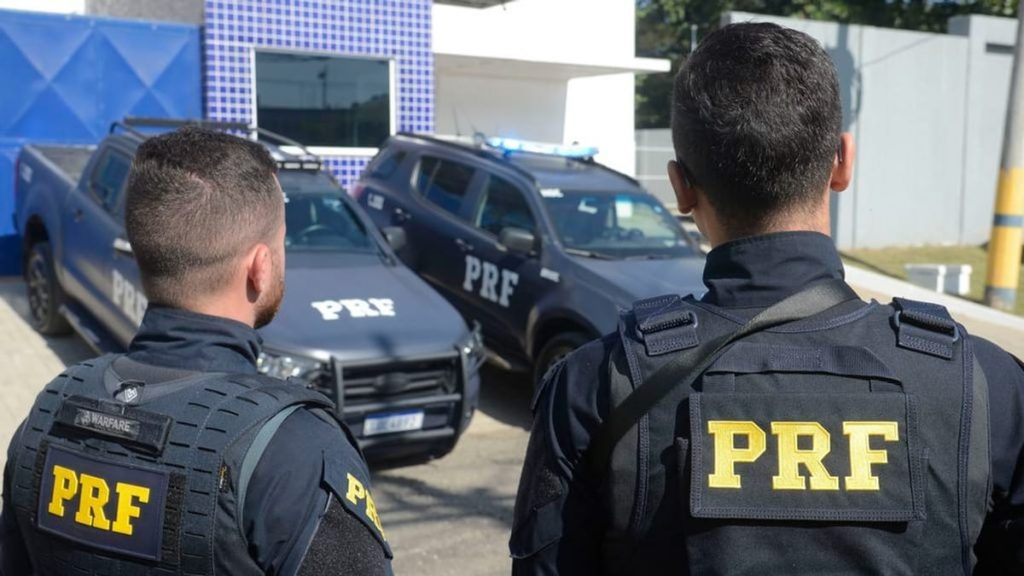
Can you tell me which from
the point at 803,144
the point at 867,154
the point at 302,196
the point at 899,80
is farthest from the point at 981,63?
the point at 803,144

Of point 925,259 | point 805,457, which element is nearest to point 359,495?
point 805,457

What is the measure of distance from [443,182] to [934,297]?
25.3 ft

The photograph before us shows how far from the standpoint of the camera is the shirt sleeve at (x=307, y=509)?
1.63 metres

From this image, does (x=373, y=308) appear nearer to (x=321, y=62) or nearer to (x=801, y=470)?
(x=801, y=470)

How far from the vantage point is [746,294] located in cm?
165

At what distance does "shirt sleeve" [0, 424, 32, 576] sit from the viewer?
6.26 ft

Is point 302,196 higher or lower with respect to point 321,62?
lower

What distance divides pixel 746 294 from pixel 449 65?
573 inches

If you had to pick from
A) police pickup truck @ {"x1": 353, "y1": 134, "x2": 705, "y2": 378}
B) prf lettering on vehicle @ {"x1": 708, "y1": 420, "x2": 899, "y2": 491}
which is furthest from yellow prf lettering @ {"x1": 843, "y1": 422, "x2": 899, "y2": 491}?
police pickup truck @ {"x1": 353, "y1": 134, "x2": 705, "y2": 378}

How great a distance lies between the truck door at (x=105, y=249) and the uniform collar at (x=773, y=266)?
17.1 feet

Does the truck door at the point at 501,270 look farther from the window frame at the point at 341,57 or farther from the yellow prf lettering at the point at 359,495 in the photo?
the yellow prf lettering at the point at 359,495

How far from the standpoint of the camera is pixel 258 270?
200 centimetres

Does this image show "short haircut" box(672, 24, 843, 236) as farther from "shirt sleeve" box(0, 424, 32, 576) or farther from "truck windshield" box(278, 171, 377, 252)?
"truck windshield" box(278, 171, 377, 252)

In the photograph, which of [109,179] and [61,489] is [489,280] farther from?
[61,489]
